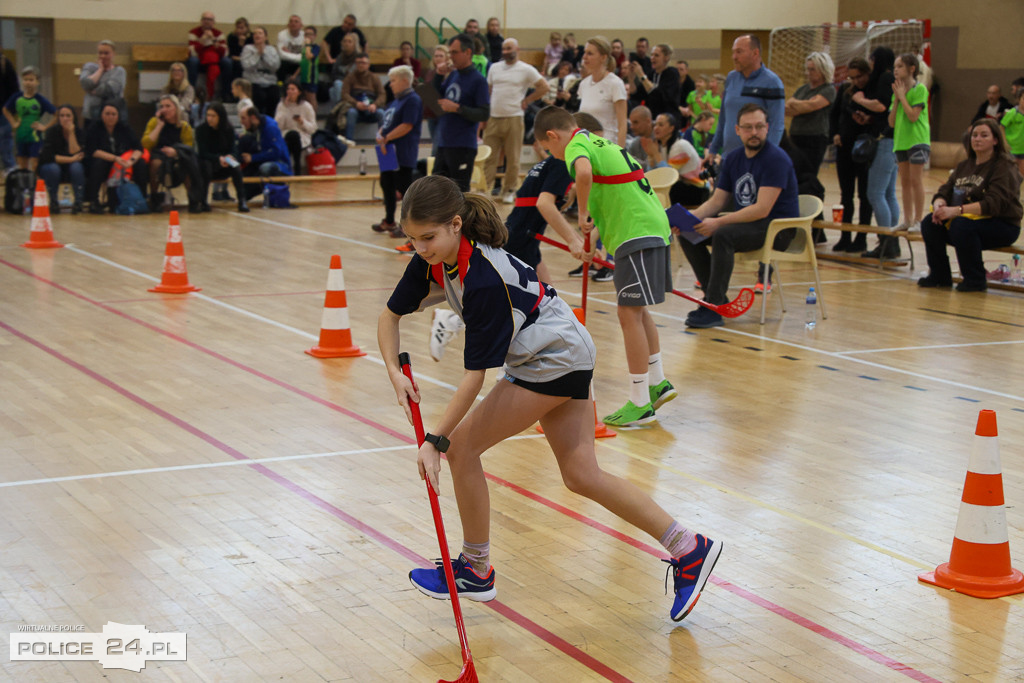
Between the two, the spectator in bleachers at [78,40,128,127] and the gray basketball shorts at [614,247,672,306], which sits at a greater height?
the spectator in bleachers at [78,40,128,127]

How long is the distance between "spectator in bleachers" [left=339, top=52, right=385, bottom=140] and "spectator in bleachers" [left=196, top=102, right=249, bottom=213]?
17.6ft

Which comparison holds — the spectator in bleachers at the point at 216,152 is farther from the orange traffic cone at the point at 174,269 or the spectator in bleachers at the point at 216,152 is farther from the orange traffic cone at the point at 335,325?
the orange traffic cone at the point at 335,325

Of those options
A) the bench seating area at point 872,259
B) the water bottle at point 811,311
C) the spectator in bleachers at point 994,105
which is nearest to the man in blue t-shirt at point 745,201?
the water bottle at point 811,311

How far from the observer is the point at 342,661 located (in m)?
3.55

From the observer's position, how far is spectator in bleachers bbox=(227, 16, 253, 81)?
65.1ft

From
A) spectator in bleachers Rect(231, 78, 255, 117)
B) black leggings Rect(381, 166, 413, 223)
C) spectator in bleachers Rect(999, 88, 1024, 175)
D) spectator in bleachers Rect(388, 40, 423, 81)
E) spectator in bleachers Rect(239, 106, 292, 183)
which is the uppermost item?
spectator in bleachers Rect(388, 40, 423, 81)

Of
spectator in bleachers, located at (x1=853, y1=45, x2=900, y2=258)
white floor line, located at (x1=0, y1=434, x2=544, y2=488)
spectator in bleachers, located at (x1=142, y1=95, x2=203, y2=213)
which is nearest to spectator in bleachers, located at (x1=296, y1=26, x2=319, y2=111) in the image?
spectator in bleachers, located at (x1=142, y1=95, x2=203, y2=213)

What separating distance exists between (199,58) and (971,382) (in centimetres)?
1569

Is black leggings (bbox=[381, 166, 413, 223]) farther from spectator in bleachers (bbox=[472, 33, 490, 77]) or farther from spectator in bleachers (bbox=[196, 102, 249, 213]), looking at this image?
spectator in bleachers (bbox=[472, 33, 490, 77])

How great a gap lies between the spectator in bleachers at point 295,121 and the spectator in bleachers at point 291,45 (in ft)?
3.10

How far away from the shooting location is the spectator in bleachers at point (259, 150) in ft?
52.9
